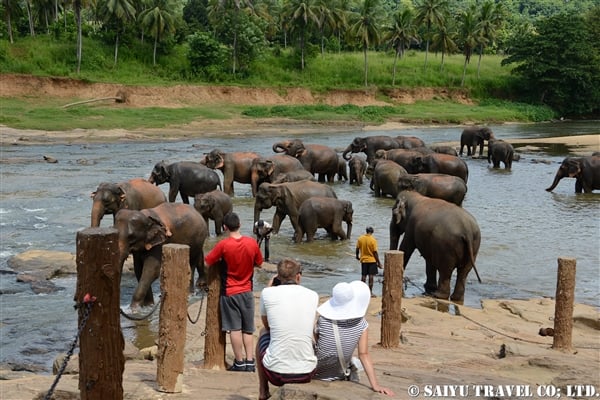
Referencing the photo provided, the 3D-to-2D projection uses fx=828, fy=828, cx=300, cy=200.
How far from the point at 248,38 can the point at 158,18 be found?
697 cm

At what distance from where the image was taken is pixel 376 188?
22281 millimetres

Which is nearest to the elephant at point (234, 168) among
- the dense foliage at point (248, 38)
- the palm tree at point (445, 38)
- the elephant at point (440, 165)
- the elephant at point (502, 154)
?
the elephant at point (440, 165)

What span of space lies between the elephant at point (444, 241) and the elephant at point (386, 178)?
30.5ft

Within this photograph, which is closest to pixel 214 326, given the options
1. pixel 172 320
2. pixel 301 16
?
pixel 172 320

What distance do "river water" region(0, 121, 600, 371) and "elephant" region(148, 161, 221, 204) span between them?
1185 millimetres

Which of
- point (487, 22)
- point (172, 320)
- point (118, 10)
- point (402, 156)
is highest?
point (487, 22)

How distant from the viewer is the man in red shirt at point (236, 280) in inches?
276

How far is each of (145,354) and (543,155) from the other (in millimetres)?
30402

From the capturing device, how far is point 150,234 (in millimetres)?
10672

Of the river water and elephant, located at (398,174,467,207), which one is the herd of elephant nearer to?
elephant, located at (398,174,467,207)

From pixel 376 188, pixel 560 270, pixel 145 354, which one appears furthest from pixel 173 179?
pixel 560 270

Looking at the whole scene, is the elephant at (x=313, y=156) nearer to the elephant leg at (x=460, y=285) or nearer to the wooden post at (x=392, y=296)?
the elephant leg at (x=460, y=285)

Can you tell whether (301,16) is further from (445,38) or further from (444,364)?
(444,364)

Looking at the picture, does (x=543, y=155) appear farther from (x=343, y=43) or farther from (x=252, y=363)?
(x=343, y=43)
